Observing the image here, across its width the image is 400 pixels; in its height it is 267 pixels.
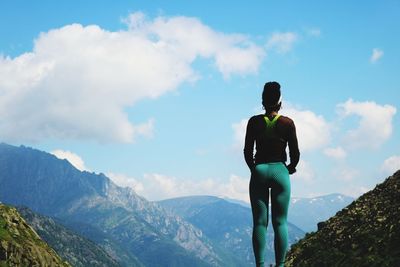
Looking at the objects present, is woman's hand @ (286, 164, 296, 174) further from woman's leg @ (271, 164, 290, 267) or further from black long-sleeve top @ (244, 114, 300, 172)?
woman's leg @ (271, 164, 290, 267)

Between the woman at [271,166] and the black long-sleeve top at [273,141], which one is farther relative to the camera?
the black long-sleeve top at [273,141]

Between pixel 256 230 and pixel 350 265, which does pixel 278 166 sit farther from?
pixel 350 265

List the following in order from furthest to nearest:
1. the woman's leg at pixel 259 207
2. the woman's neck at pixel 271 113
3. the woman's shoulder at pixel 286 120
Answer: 1. the woman's neck at pixel 271 113
2. the woman's shoulder at pixel 286 120
3. the woman's leg at pixel 259 207

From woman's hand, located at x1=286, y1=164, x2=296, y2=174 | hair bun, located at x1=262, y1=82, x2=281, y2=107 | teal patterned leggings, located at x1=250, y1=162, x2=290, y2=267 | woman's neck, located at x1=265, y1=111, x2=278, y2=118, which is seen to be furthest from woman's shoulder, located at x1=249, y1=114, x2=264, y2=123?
woman's hand, located at x1=286, y1=164, x2=296, y2=174

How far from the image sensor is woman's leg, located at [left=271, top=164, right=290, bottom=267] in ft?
26.9

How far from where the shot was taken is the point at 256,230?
8531 millimetres

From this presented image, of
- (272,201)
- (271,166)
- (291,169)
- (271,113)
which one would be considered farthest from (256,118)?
(272,201)

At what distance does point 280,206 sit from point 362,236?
147ft

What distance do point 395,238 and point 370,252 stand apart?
105 inches

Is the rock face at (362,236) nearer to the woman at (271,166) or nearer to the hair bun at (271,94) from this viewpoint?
the woman at (271,166)

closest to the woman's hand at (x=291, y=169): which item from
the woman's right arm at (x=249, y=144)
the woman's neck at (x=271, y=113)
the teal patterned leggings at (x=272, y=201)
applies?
the teal patterned leggings at (x=272, y=201)

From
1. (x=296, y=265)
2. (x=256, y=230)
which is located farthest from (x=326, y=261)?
(x=256, y=230)

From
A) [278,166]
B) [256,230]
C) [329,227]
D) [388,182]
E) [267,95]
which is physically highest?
[388,182]

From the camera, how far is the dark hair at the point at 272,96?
8.66 metres
